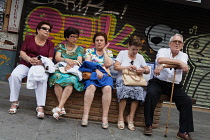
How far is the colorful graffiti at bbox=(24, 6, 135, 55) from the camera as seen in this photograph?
724cm

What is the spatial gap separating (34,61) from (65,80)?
25.5 inches

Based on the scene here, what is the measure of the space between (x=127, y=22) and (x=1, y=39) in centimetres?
413

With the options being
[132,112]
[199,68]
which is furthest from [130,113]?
[199,68]

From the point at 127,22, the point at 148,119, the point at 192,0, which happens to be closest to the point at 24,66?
the point at 148,119

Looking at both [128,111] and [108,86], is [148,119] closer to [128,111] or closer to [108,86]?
[128,111]

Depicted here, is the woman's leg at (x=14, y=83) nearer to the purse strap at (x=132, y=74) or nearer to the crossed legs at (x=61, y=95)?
the crossed legs at (x=61, y=95)

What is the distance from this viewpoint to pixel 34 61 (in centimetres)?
394

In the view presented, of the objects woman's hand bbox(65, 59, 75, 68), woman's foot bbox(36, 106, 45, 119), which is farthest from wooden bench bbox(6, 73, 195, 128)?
woman's hand bbox(65, 59, 75, 68)

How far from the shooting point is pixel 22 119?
3557 mm

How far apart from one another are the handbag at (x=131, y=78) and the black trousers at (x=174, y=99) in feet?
0.68

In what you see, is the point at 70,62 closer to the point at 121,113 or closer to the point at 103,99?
the point at 103,99

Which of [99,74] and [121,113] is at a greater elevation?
[99,74]

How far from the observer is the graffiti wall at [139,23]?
7277 mm

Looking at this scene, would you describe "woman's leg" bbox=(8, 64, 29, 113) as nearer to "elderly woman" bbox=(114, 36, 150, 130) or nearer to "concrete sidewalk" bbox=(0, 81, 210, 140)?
"concrete sidewalk" bbox=(0, 81, 210, 140)
